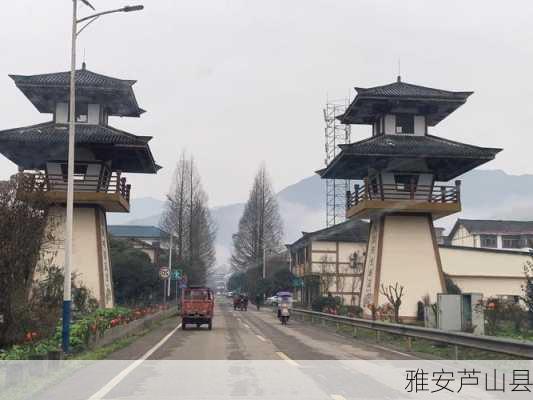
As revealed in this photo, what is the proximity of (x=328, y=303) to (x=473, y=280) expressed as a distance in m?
16.2

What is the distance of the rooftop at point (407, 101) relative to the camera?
3584cm

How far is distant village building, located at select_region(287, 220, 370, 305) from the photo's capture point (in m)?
63.2

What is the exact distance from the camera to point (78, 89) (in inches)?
1403

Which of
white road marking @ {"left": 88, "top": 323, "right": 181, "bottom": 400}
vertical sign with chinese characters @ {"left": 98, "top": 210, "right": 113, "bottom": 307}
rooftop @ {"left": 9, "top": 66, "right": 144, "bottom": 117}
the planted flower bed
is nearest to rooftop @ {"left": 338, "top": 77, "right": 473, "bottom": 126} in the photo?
rooftop @ {"left": 9, "top": 66, "right": 144, "bottom": 117}

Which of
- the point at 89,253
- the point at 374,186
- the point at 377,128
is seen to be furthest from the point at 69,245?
the point at 377,128

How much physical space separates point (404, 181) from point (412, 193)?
1776 mm

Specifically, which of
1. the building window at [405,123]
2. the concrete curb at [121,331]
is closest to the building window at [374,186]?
the building window at [405,123]

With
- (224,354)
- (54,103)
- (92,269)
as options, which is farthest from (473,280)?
(224,354)

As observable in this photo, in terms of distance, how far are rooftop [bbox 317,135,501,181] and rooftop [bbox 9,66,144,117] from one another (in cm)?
1298

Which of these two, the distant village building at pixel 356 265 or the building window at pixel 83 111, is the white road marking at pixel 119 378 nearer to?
the building window at pixel 83 111

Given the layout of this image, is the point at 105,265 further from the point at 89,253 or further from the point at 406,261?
the point at 406,261

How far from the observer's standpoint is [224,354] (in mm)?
17234

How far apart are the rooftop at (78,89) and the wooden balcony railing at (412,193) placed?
1462 centimetres

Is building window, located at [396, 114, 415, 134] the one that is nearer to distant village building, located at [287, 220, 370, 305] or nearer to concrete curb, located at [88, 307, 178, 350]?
concrete curb, located at [88, 307, 178, 350]
